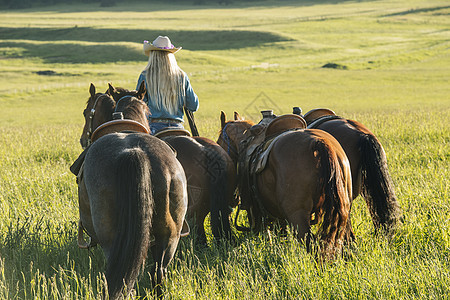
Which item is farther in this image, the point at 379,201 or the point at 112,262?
the point at 379,201

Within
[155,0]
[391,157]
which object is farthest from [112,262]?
[155,0]

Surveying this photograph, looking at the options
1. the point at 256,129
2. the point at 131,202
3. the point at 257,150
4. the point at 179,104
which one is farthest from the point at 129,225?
the point at 179,104

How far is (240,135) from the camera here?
6.22 m

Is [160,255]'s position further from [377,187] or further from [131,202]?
[377,187]

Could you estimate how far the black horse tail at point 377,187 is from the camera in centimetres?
517

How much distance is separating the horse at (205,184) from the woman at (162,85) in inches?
26.1

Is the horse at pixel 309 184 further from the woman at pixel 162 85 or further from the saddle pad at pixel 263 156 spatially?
the woman at pixel 162 85

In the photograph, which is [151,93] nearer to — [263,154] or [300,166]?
[263,154]

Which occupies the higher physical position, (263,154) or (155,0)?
(155,0)

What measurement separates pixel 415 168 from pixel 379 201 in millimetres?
3313

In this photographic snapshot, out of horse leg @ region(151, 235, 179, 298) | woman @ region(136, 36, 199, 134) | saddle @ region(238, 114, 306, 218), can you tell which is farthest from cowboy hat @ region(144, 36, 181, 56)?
horse leg @ region(151, 235, 179, 298)

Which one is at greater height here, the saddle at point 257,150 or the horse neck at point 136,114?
the horse neck at point 136,114

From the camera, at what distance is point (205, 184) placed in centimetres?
532

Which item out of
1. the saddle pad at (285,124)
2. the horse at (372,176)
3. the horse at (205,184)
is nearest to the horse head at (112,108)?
the horse at (205,184)
